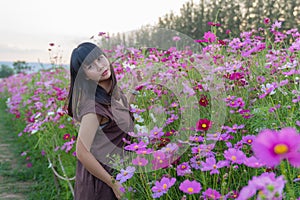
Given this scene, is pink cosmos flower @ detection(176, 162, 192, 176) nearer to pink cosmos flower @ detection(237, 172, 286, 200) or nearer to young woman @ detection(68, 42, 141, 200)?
young woman @ detection(68, 42, 141, 200)

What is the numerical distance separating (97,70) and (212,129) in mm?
590

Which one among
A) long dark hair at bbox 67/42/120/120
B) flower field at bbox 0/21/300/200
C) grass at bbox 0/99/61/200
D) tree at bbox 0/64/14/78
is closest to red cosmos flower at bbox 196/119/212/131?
flower field at bbox 0/21/300/200

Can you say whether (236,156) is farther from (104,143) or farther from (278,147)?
(104,143)

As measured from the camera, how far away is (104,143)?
5.20 feet

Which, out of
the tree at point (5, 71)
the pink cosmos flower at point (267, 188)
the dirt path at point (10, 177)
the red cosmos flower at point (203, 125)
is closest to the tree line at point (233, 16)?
the dirt path at point (10, 177)

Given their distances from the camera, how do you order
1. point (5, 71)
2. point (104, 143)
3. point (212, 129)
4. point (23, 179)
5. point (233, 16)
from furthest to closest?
point (5, 71)
point (233, 16)
point (23, 179)
point (104, 143)
point (212, 129)

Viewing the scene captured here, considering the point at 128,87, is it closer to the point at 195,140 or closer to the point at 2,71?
the point at 195,140

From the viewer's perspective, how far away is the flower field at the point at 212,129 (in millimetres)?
876

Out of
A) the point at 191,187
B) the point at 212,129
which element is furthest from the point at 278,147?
the point at 212,129

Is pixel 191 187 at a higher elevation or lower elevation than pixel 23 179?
higher

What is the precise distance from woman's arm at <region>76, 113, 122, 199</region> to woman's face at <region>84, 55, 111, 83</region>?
0.22m

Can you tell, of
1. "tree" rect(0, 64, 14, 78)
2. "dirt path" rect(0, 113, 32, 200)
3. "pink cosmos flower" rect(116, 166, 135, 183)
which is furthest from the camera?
"tree" rect(0, 64, 14, 78)

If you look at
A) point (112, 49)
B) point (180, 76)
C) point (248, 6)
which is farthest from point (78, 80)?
point (248, 6)

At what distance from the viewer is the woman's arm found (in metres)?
1.46
